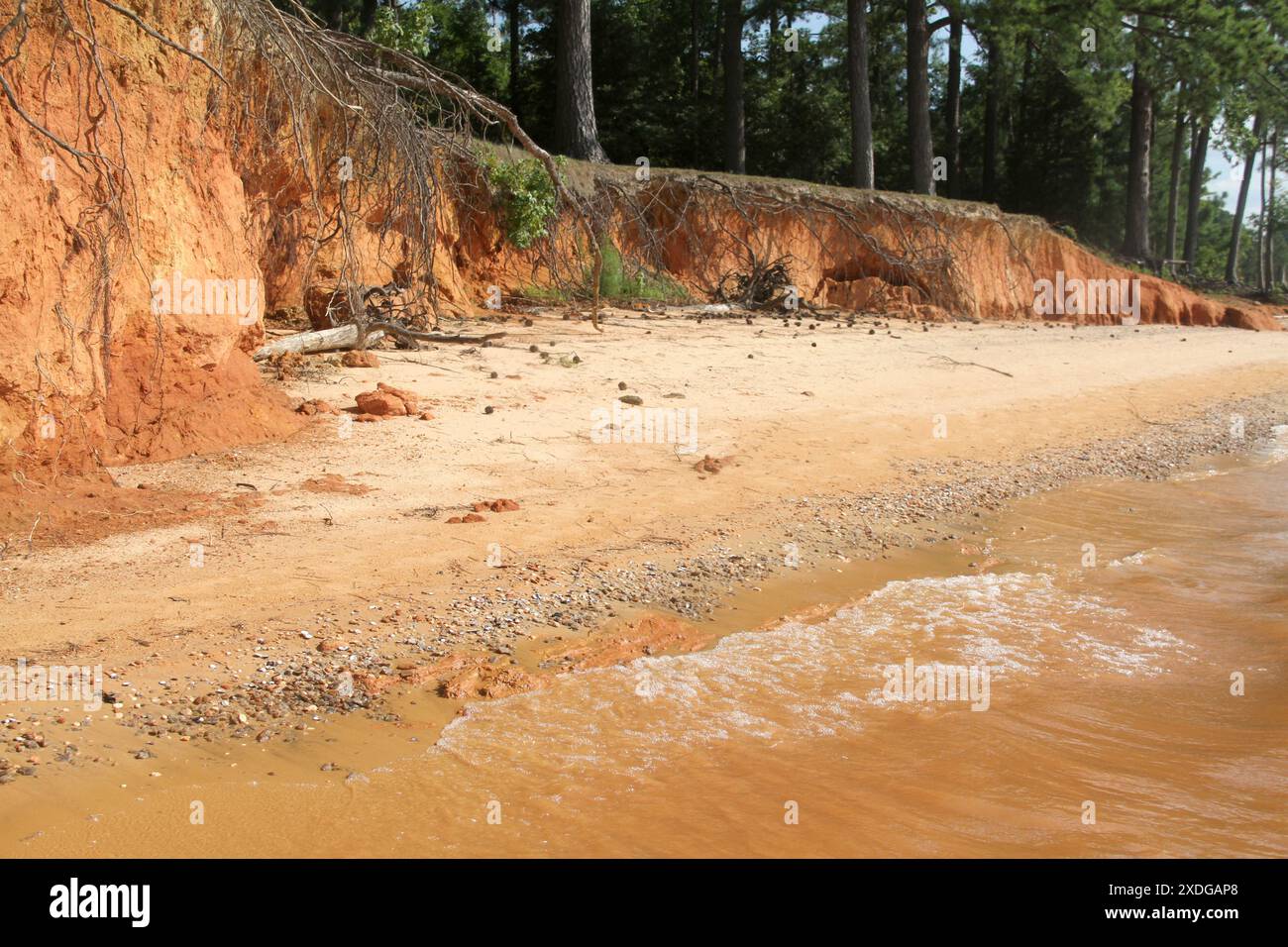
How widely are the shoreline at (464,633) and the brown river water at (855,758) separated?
14cm

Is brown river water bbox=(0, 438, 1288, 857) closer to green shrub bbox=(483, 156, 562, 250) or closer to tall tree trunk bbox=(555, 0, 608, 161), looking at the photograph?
green shrub bbox=(483, 156, 562, 250)

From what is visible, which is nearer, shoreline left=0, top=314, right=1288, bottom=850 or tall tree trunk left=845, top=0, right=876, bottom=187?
shoreline left=0, top=314, right=1288, bottom=850

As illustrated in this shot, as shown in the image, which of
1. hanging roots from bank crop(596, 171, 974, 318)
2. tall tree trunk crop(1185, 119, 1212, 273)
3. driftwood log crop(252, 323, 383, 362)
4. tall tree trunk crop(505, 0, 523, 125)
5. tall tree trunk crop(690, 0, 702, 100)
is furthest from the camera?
tall tree trunk crop(1185, 119, 1212, 273)

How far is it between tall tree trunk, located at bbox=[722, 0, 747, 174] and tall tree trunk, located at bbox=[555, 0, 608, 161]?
195 inches

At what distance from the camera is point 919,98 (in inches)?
770

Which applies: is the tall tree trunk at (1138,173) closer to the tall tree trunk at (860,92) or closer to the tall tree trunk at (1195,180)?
the tall tree trunk at (1195,180)

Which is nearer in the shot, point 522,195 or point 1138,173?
point 522,195

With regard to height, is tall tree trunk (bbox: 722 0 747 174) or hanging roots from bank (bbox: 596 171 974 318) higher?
tall tree trunk (bbox: 722 0 747 174)

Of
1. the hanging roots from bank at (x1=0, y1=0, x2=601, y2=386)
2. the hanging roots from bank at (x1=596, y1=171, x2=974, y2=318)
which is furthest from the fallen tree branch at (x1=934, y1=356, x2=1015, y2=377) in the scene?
the hanging roots from bank at (x1=0, y1=0, x2=601, y2=386)

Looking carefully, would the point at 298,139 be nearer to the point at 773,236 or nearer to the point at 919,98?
the point at 773,236

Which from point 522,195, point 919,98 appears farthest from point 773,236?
point 919,98

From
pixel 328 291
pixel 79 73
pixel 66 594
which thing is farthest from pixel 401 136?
pixel 66 594

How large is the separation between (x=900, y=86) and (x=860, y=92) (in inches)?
431

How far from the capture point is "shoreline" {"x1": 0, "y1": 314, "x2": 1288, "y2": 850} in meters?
3.64
